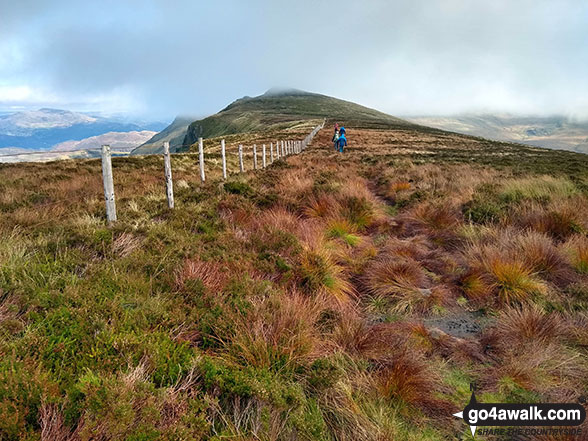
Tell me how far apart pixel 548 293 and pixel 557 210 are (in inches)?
126

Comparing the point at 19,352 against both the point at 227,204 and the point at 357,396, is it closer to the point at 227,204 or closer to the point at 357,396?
the point at 357,396

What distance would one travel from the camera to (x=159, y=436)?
1.84 meters

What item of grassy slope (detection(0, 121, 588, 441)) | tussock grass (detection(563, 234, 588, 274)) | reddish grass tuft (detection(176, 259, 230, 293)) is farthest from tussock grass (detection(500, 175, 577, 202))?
reddish grass tuft (detection(176, 259, 230, 293))

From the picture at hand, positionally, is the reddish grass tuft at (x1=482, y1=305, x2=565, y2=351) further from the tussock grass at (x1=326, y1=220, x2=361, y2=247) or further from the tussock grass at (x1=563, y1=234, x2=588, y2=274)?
the tussock grass at (x1=326, y1=220, x2=361, y2=247)

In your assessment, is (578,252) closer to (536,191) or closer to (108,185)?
(536,191)

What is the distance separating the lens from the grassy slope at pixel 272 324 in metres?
2.08

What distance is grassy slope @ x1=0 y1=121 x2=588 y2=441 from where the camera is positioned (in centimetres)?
208

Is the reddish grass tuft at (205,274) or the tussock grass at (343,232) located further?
the tussock grass at (343,232)

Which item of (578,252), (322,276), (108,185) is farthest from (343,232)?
(108,185)

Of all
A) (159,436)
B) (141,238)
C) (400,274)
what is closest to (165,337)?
(159,436)

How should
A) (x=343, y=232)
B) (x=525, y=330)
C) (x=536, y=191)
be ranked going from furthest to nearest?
(x=536, y=191), (x=343, y=232), (x=525, y=330)

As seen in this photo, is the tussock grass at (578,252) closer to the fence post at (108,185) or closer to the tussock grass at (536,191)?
the tussock grass at (536,191)

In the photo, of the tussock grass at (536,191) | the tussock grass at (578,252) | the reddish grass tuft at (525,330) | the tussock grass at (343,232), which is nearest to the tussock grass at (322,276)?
the tussock grass at (343,232)

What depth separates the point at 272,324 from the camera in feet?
9.79
